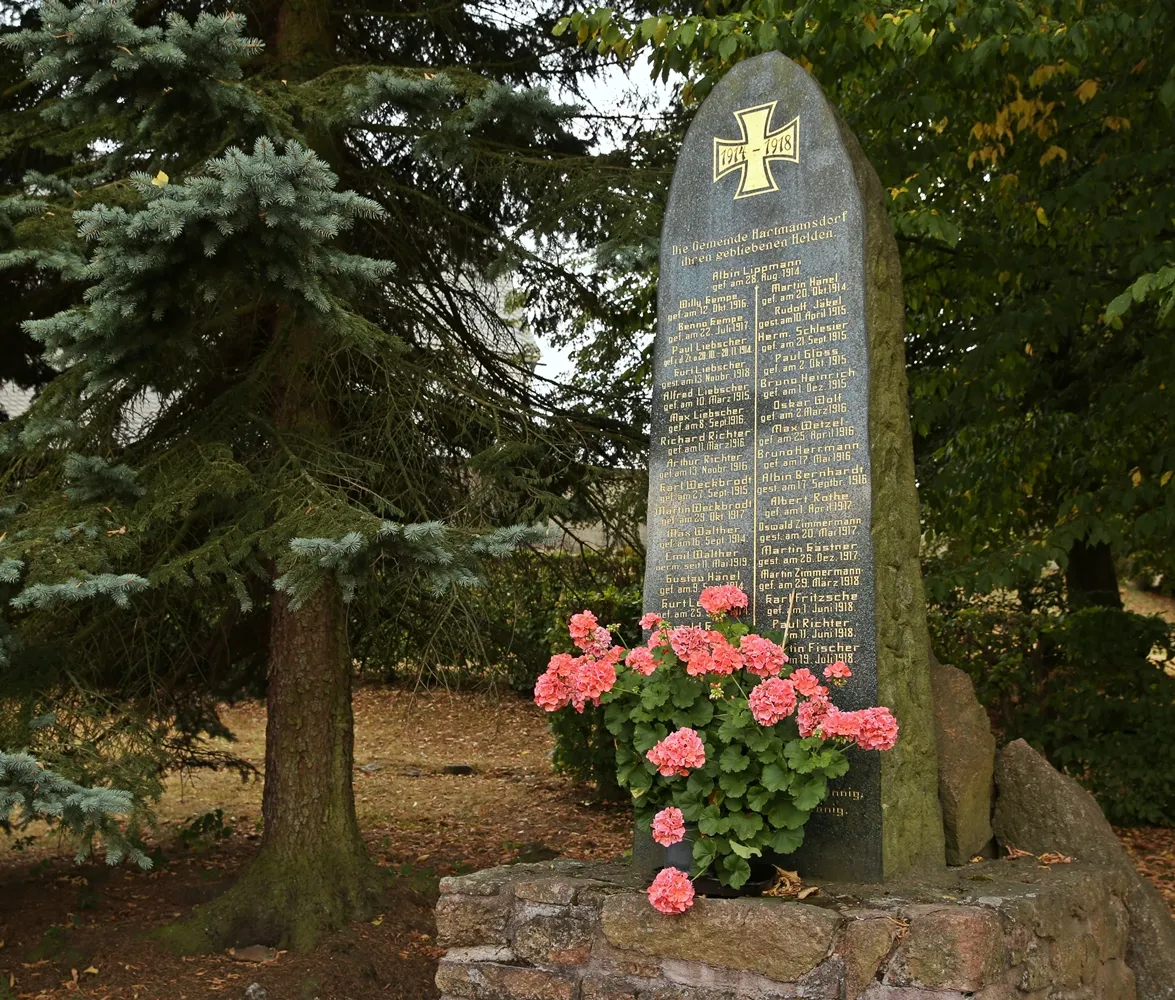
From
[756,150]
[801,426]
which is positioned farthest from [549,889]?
[756,150]

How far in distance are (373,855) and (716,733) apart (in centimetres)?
484

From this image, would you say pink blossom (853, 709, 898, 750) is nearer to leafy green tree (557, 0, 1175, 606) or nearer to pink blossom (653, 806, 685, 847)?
pink blossom (653, 806, 685, 847)

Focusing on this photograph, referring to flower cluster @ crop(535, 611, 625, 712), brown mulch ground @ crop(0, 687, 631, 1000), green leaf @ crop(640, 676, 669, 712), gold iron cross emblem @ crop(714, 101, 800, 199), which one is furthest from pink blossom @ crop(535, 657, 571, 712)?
gold iron cross emblem @ crop(714, 101, 800, 199)

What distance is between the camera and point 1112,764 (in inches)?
372

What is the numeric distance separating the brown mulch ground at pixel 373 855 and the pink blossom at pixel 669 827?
1.93 meters

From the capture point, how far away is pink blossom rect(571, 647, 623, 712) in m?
4.55

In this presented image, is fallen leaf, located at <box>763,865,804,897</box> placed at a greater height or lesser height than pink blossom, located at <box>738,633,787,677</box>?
lesser

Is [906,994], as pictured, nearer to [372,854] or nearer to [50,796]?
[50,796]

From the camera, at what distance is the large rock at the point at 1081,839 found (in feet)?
17.3

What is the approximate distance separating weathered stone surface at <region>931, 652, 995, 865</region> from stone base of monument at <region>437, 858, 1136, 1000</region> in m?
0.16

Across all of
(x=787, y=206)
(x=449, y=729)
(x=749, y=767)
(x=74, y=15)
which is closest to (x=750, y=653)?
(x=749, y=767)

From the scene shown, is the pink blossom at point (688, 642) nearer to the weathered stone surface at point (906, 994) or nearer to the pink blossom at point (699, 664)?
the pink blossom at point (699, 664)

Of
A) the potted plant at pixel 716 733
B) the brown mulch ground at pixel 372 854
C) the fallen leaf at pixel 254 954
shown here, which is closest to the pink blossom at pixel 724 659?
the potted plant at pixel 716 733

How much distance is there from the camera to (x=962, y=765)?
5164 mm
